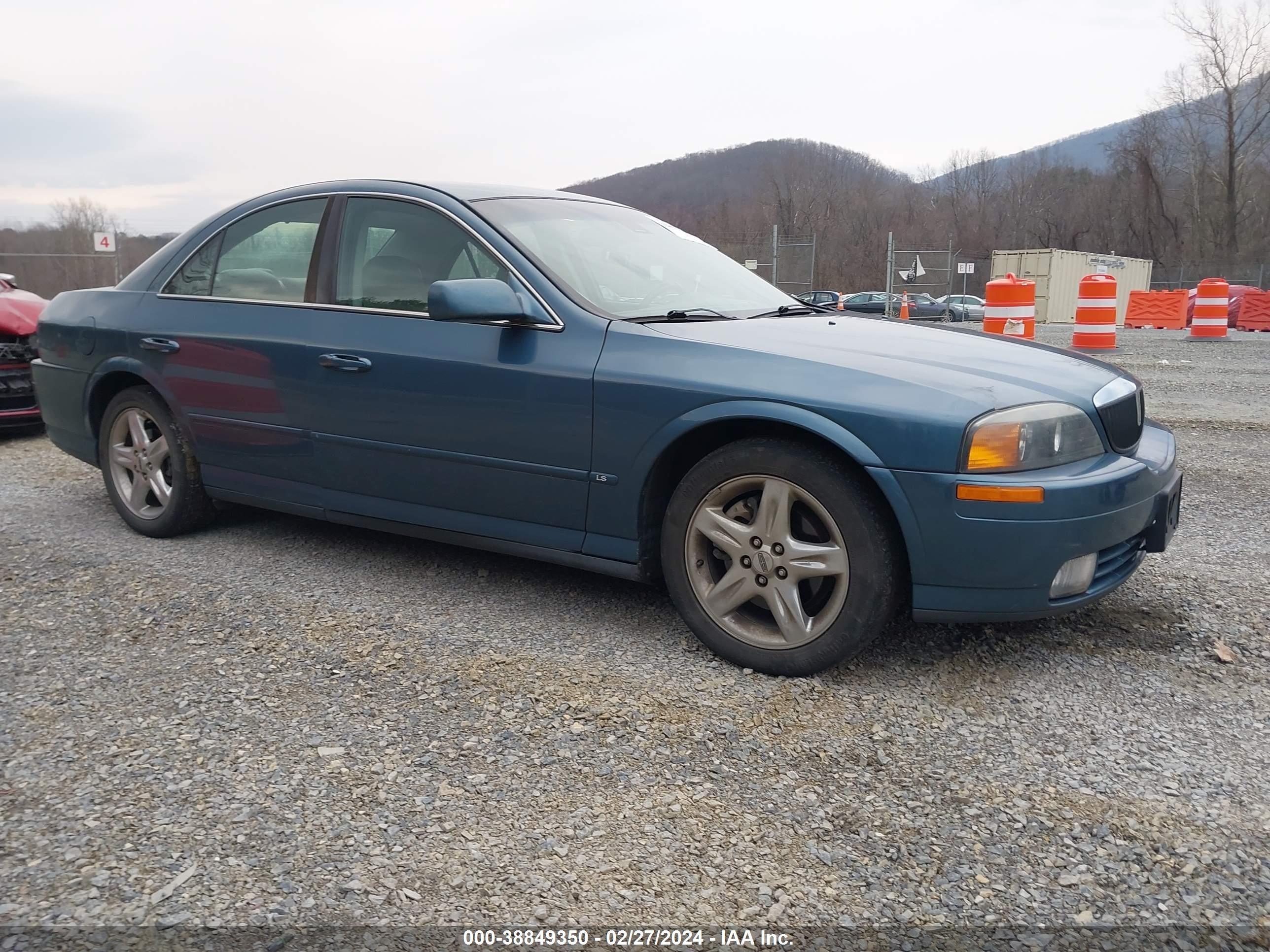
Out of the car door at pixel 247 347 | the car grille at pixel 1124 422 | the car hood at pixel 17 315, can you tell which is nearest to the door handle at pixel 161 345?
the car door at pixel 247 347

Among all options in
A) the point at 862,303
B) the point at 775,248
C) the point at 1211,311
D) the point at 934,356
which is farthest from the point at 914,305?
the point at 934,356

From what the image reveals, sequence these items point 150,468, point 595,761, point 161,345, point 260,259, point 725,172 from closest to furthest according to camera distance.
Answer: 1. point 595,761
2. point 260,259
3. point 161,345
4. point 150,468
5. point 725,172

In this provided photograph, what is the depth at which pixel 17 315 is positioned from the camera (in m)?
6.54

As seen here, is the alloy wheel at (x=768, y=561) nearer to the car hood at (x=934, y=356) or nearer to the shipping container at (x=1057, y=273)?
the car hood at (x=934, y=356)

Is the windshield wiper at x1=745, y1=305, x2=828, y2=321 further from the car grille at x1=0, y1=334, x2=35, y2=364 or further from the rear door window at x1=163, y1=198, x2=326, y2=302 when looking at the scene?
the car grille at x1=0, y1=334, x2=35, y2=364

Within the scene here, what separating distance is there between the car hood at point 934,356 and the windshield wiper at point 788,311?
0.09 metres

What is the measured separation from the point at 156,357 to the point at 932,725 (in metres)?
3.47

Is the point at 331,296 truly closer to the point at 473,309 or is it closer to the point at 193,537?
the point at 473,309

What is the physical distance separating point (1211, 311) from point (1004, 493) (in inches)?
609

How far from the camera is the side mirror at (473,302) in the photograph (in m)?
3.07

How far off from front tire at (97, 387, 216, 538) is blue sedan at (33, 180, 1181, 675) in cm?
2

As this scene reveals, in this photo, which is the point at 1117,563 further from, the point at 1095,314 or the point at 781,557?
the point at 1095,314

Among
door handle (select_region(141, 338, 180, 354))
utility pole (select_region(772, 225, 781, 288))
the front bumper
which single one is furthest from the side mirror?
utility pole (select_region(772, 225, 781, 288))

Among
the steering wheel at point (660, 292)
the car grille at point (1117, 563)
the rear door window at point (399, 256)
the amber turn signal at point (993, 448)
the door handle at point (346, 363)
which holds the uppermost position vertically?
the rear door window at point (399, 256)
